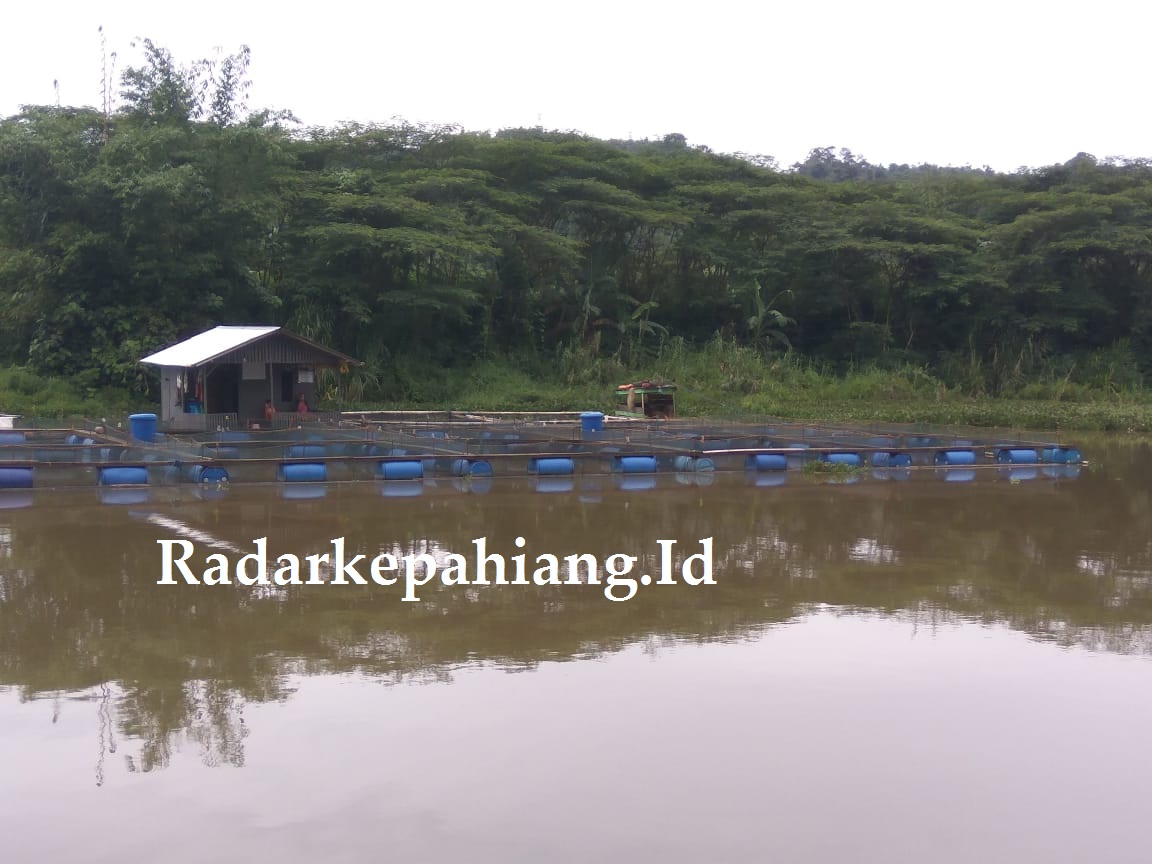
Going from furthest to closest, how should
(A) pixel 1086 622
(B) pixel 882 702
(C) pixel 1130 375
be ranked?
1. (C) pixel 1130 375
2. (A) pixel 1086 622
3. (B) pixel 882 702

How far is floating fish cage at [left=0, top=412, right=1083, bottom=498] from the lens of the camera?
1981 centimetres

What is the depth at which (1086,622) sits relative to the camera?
11875mm

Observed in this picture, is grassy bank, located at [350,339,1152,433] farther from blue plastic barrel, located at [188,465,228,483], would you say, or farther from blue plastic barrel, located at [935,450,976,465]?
blue plastic barrel, located at [188,465,228,483]

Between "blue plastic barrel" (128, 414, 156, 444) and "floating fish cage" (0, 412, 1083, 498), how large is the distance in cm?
→ 2

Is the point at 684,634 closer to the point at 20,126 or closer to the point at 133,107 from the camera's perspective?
the point at 20,126

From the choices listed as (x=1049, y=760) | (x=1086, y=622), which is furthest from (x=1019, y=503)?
(x=1049, y=760)

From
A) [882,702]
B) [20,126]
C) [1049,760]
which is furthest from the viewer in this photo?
[20,126]

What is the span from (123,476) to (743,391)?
21842 mm

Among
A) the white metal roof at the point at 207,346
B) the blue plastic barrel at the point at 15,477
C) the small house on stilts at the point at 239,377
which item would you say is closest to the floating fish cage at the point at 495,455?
the blue plastic barrel at the point at 15,477

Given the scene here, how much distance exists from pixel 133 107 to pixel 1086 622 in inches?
1352

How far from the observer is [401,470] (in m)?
21.0

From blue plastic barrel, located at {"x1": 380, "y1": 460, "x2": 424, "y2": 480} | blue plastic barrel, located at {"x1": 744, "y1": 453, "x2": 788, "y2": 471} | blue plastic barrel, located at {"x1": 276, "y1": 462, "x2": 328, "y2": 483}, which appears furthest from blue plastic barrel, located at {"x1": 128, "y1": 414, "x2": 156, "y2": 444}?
blue plastic barrel, located at {"x1": 744, "y1": 453, "x2": 788, "y2": 471}

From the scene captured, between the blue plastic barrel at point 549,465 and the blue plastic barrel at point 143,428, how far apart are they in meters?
7.41

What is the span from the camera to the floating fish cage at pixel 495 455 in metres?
19.8
